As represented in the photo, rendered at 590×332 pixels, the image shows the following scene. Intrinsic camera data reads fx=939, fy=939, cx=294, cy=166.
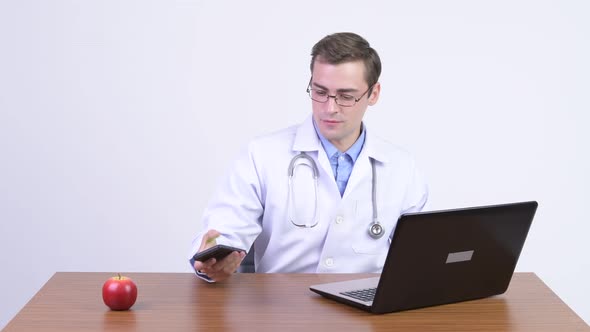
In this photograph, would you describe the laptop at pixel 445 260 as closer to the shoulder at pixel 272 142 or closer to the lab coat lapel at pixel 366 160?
the lab coat lapel at pixel 366 160

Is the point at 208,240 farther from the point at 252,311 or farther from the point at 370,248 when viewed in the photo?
the point at 370,248

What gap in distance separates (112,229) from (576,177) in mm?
2626

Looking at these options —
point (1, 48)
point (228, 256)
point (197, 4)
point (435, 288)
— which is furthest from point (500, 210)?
point (1, 48)

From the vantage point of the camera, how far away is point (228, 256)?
9.40 feet

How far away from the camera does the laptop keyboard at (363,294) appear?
2.71 m

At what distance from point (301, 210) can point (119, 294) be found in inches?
39.8

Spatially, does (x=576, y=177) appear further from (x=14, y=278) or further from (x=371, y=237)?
(x=14, y=278)

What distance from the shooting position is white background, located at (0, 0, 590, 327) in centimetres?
505

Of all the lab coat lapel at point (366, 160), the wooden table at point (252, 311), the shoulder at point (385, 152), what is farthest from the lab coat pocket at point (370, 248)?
the wooden table at point (252, 311)

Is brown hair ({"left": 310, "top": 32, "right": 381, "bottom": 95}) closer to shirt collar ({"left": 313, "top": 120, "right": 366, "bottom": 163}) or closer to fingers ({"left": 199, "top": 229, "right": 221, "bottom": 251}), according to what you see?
shirt collar ({"left": 313, "top": 120, "right": 366, "bottom": 163})

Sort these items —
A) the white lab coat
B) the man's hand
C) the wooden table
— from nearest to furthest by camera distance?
the wooden table
the man's hand
the white lab coat

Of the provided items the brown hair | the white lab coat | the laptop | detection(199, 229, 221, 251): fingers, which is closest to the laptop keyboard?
the laptop

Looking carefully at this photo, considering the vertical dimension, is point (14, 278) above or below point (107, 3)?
below

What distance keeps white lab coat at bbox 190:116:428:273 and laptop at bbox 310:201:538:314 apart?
55 centimetres
